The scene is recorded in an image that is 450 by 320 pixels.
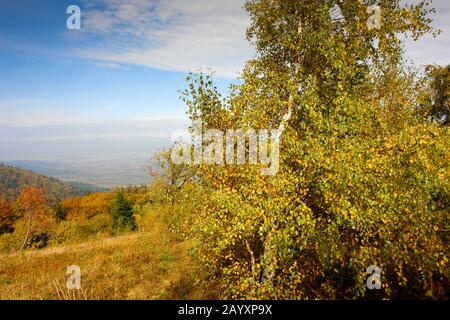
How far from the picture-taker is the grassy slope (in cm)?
1393

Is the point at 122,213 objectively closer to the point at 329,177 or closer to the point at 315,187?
the point at 315,187

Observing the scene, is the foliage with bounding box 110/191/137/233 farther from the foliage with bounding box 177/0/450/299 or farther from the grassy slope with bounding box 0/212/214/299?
the foliage with bounding box 177/0/450/299

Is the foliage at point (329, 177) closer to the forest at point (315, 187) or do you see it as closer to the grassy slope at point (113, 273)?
the forest at point (315, 187)

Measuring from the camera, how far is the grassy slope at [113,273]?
45.7 ft

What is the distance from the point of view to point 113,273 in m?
17.3

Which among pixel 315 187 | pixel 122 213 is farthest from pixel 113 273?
pixel 122 213

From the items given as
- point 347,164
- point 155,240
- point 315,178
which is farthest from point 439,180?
point 155,240

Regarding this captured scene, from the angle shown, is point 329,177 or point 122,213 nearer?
point 329,177

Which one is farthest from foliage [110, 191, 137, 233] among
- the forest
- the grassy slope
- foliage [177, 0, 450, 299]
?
foliage [177, 0, 450, 299]

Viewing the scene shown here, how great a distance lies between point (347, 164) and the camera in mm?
7570
